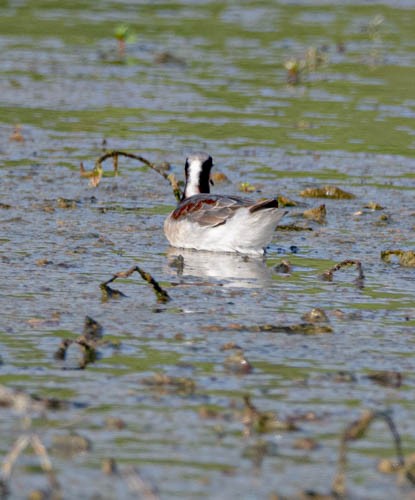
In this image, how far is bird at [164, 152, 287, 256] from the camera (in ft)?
40.3

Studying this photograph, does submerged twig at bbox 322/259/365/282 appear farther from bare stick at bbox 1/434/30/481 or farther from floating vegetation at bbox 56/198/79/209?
bare stick at bbox 1/434/30/481

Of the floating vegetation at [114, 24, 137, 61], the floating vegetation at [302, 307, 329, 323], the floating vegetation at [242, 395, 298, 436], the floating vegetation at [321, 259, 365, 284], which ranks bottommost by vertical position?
the floating vegetation at [242, 395, 298, 436]

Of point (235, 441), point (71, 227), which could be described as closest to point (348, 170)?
point (71, 227)

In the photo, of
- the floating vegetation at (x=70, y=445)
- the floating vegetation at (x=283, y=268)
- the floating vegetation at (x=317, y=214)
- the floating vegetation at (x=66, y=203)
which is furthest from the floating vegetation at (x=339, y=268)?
the floating vegetation at (x=70, y=445)

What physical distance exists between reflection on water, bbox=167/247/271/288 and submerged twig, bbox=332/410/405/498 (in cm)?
438

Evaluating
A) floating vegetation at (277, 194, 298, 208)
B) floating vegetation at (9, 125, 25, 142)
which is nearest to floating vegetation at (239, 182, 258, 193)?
floating vegetation at (277, 194, 298, 208)

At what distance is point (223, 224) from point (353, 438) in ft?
18.9

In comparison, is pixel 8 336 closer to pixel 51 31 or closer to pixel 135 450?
pixel 135 450

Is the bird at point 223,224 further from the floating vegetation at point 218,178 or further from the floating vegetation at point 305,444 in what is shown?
the floating vegetation at point 305,444

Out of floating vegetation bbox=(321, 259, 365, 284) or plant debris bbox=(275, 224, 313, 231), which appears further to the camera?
plant debris bbox=(275, 224, 313, 231)

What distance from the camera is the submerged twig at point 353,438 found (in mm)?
6273

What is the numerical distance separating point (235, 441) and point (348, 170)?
407 inches

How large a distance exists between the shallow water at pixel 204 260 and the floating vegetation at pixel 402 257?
4.5 inches

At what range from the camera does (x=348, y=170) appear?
17000mm
